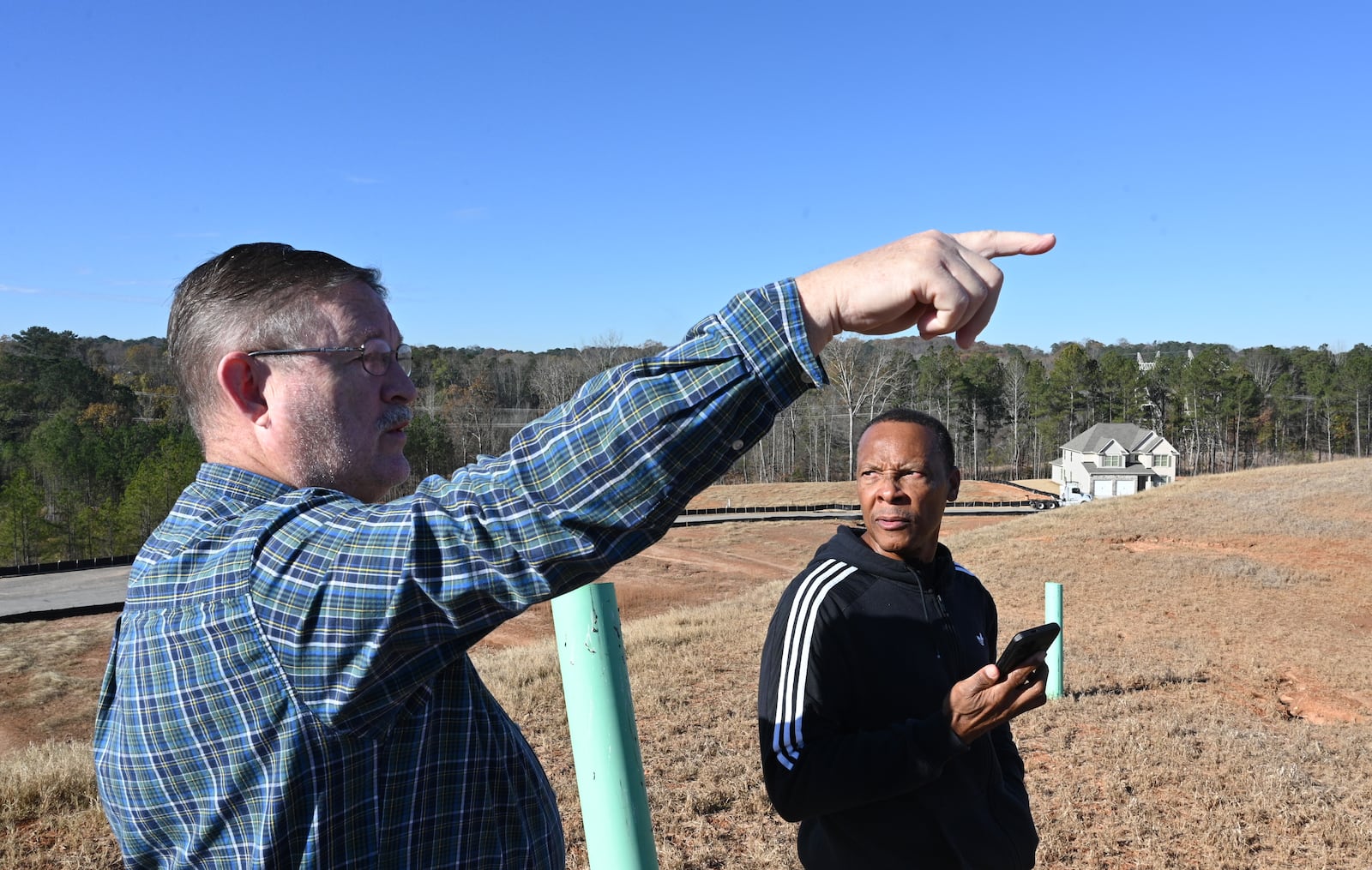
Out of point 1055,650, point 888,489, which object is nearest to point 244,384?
point 888,489

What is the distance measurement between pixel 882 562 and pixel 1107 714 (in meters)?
6.00

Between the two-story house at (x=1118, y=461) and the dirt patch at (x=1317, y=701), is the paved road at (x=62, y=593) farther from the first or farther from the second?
the two-story house at (x=1118, y=461)

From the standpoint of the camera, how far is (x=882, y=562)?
3.05m

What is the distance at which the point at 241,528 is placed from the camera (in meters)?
1.24

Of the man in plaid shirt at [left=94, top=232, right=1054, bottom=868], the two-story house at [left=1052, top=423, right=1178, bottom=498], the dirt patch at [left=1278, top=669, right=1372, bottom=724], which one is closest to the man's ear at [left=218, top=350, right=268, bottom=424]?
the man in plaid shirt at [left=94, top=232, right=1054, bottom=868]

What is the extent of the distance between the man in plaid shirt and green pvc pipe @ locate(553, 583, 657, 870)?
0.83 m

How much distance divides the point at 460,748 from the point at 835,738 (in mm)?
1557

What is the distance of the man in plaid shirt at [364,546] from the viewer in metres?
A: 1.09

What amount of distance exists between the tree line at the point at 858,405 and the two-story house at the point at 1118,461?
14.7m

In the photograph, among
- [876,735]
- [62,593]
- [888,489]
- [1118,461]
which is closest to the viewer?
[876,735]

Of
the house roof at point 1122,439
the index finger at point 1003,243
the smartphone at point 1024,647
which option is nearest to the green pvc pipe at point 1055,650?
the smartphone at point 1024,647

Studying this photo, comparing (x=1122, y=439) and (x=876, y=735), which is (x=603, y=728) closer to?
(x=876, y=735)

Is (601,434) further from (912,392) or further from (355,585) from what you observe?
(912,392)

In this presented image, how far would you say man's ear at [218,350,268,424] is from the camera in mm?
1480
